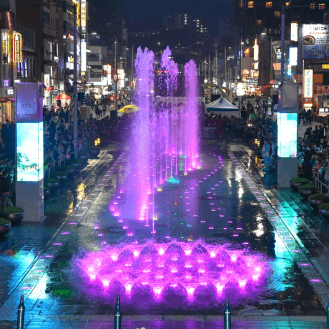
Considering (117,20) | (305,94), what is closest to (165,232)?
(305,94)

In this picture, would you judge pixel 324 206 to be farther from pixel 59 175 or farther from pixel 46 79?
pixel 46 79

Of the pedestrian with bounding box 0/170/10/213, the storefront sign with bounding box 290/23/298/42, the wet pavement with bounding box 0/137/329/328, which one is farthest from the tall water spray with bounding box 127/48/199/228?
the storefront sign with bounding box 290/23/298/42

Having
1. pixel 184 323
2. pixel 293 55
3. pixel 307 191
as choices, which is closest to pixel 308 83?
pixel 293 55

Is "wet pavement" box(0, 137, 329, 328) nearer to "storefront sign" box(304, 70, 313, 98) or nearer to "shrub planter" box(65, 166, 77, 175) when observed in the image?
"shrub planter" box(65, 166, 77, 175)

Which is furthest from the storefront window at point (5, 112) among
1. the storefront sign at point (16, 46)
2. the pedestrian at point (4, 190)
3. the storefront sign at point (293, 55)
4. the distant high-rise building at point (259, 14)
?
the distant high-rise building at point (259, 14)

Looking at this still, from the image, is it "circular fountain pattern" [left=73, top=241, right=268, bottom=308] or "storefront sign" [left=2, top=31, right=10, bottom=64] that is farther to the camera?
"storefront sign" [left=2, top=31, right=10, bottom=64]

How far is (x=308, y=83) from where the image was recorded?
212 feet

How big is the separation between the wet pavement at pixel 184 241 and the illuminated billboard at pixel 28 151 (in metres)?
1.26

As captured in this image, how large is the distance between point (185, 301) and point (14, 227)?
22.1 ft

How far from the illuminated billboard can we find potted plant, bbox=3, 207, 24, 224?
1012 mm

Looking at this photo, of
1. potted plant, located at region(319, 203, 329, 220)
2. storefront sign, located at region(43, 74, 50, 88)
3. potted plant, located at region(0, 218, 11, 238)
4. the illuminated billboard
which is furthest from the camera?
storefront sign, located at region(43, 74, 50, 88)

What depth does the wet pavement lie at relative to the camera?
9.43 meters

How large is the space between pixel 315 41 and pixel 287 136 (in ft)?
155

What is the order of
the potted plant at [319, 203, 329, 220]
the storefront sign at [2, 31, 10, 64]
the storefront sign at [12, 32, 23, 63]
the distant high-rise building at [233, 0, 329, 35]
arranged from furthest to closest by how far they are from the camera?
1. the distant high-rise building at [233, 0, 329, 35]
2. the storefront sign at [12, 32, 23, 63]
3. the storefront sign at [2, 31, 10, 64]
4. the potted plant at [319, 203, 329, 220]
